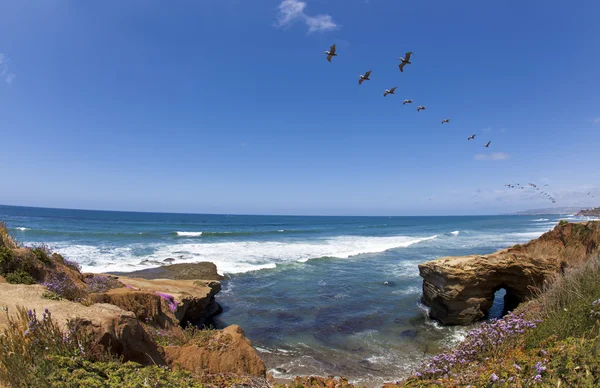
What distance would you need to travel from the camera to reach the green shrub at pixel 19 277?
24.2ft

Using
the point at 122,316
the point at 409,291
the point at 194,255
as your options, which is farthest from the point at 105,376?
the point at 194,255

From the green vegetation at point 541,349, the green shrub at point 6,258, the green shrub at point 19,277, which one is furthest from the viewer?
the green shrub at point 6,258

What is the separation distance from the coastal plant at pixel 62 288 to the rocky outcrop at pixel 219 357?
8.67ft

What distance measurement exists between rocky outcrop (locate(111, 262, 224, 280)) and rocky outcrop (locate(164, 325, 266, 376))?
13.5 metres

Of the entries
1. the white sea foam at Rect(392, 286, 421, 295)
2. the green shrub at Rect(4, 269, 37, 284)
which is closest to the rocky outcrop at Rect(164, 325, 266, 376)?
the green shrub at Rect(4, 269, 37, 284)

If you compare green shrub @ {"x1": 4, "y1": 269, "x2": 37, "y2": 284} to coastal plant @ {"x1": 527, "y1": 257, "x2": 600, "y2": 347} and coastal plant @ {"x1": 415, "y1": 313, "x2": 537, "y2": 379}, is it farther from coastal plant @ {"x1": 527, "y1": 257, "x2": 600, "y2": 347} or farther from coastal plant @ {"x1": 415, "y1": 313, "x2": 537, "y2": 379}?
coastal plant @ {"x1": 527, "y1": 257, "x2": 600, "y2": 347}

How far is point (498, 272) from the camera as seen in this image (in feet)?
40.9

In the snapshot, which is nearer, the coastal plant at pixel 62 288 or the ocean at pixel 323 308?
the coastal plant at pixel 62 288

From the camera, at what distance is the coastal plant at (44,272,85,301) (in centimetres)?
700

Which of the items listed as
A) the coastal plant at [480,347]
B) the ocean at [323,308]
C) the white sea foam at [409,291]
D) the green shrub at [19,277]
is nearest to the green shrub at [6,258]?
the green shrub at [19,277]

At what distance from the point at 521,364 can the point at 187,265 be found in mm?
20035

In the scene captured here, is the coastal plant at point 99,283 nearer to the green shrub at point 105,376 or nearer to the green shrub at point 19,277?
the green shrub at point 19,277

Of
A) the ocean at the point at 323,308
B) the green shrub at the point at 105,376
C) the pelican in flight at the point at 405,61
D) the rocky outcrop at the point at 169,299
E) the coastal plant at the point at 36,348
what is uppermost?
the pelican in flight at the point at 405,61

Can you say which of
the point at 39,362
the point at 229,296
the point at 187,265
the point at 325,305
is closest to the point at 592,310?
the point at 39,362
